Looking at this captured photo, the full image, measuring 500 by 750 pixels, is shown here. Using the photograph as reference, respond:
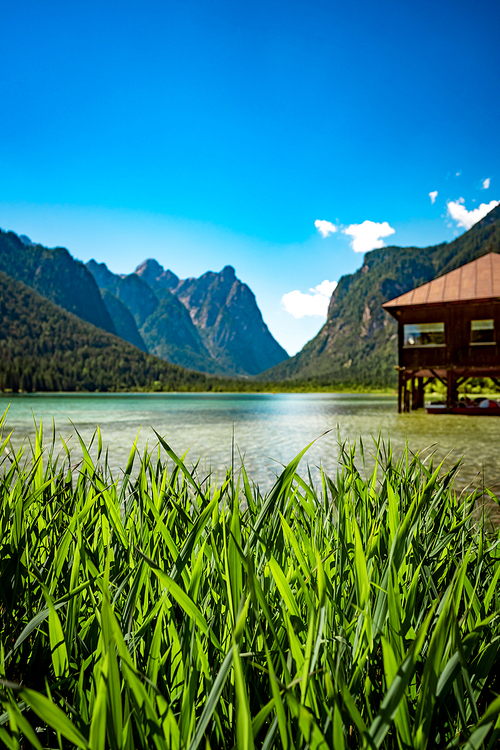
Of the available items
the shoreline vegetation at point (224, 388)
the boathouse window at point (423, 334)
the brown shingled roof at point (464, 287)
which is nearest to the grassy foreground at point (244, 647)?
the brown shingled roof at point (464, 287)

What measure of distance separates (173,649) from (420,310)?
2414cm

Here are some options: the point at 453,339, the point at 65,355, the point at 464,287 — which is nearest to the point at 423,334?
the point at 453,339

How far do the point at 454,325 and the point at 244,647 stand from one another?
23.6 m

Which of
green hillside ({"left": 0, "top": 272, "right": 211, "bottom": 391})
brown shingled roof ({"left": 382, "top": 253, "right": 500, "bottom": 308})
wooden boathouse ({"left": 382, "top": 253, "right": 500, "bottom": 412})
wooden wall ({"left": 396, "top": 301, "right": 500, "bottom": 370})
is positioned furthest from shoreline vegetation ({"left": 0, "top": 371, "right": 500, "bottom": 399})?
wooden wall ({"left": 396, "top": 301, "right": 500, "bottom": 370})

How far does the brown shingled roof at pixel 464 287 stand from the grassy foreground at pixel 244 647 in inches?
882

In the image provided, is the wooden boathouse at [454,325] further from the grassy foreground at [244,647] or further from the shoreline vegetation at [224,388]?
the shoreline vegetation at [224,388]

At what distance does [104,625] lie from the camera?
2.74 ft

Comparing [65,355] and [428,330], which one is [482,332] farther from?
[65,355]

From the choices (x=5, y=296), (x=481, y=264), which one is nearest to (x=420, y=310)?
(x=481, y=264)

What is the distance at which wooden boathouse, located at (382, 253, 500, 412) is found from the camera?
21766 millimetres

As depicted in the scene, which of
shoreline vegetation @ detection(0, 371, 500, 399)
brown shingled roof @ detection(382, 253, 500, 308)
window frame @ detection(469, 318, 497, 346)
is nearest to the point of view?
window frame @ detection(469, 318, 497, 346)

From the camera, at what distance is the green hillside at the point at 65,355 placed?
376ft

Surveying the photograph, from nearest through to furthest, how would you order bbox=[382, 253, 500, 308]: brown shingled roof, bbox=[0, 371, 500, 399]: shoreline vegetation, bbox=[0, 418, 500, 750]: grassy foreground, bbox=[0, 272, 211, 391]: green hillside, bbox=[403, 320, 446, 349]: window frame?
1. bbox=[0, 418, 500, 750]: grassy foreground
2. bbox=[382, 253, 500, 308]: brown shingled roof
3. bbox=[403, 320, 446, 349]: window frame
4. bbox=[0, 371, 500, 399]: shoreline vegetation
5. bbox=[0, 272, 211, 391]: green hillside

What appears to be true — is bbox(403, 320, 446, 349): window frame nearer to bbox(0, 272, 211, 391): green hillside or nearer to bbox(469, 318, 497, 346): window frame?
bbox(469, 318, 497, 346): window frame
